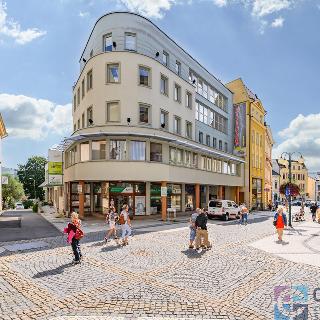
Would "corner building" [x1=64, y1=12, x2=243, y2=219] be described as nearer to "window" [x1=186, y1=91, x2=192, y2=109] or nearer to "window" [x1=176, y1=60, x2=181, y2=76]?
"window" [x1=176, y1=60, x2=181, y2=76]

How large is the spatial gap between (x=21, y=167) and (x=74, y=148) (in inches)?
2689

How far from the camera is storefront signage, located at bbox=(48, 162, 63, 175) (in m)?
34.5

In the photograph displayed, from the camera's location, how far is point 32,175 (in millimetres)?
89938

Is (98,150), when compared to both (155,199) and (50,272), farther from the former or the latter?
(50,272)

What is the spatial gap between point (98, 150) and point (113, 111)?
3694mm

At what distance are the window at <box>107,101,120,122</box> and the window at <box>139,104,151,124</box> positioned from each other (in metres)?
2.06

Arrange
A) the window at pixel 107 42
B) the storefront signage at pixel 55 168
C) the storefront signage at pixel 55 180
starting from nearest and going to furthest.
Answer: the window at pixel 107 42 → the storefront signage at pixel 55 168 → the storefront signage at pixel 55 180

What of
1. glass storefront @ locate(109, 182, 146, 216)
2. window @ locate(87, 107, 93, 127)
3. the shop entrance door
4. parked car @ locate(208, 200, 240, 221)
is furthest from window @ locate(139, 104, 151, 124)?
parked car @ locate(208, 200, 240, 221)

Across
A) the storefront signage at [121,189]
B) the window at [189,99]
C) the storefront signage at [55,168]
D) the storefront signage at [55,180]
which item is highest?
the window at [189,99]

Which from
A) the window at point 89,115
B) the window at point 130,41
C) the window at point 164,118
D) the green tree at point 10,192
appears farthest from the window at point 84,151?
the green tree at point 10,192

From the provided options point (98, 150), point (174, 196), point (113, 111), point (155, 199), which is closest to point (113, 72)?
point (113, 111)

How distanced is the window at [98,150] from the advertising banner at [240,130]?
2791 centimetres

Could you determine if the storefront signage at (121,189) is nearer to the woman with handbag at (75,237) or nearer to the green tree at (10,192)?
the woman with handbag at (75,237)

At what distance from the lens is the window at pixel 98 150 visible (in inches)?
1068
